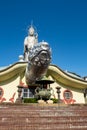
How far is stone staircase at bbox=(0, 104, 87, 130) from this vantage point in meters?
7.48

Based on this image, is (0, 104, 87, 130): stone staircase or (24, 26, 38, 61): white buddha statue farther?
(24, 26, 38, 61): white buddha statue

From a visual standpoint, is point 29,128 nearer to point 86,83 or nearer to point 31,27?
point 86,83

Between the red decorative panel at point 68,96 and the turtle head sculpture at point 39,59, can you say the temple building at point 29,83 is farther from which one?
the turtle head sculpture at point 39,59

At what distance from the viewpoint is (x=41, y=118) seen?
825cm

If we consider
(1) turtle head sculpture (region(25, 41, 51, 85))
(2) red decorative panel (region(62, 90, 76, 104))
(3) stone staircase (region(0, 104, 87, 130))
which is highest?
(1) turtle head sculpture (region(25, 41, 51, 85))

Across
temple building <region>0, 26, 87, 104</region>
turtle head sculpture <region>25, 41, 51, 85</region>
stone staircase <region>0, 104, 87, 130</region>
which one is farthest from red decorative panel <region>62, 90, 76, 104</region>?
stone staircase <region>0, 104, 87, 130</region>

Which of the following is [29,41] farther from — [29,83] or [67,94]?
[67,94]

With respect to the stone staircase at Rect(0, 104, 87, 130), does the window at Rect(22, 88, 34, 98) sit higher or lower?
higher

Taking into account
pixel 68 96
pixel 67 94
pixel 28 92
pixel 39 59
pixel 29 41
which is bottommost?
pixel 68 96

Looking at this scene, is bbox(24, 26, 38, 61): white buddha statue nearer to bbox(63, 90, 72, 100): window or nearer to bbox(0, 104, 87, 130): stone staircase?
bbox(63, 90, 72, 100): window

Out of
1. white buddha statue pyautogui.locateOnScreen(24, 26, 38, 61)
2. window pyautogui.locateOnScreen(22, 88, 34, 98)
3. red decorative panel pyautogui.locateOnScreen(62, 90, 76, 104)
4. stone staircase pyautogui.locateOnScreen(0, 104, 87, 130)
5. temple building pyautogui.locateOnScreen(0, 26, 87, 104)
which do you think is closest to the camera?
stone staircase pyautogui.locateOnScreen(0, 104, 87, 130)

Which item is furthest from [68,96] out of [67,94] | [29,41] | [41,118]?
[41,118]

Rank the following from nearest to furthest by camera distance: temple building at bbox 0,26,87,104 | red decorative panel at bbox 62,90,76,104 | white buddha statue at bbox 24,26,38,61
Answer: temple building at bbox 0,26,87,104
red decorative panel at bbox 62,90,76,104
white buddha statue at bbox 24,26,38,61

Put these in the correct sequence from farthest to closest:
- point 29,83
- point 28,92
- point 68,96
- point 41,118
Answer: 1. point 68,96
2. point 28,92
3. point 29,83
4. point 41,118
